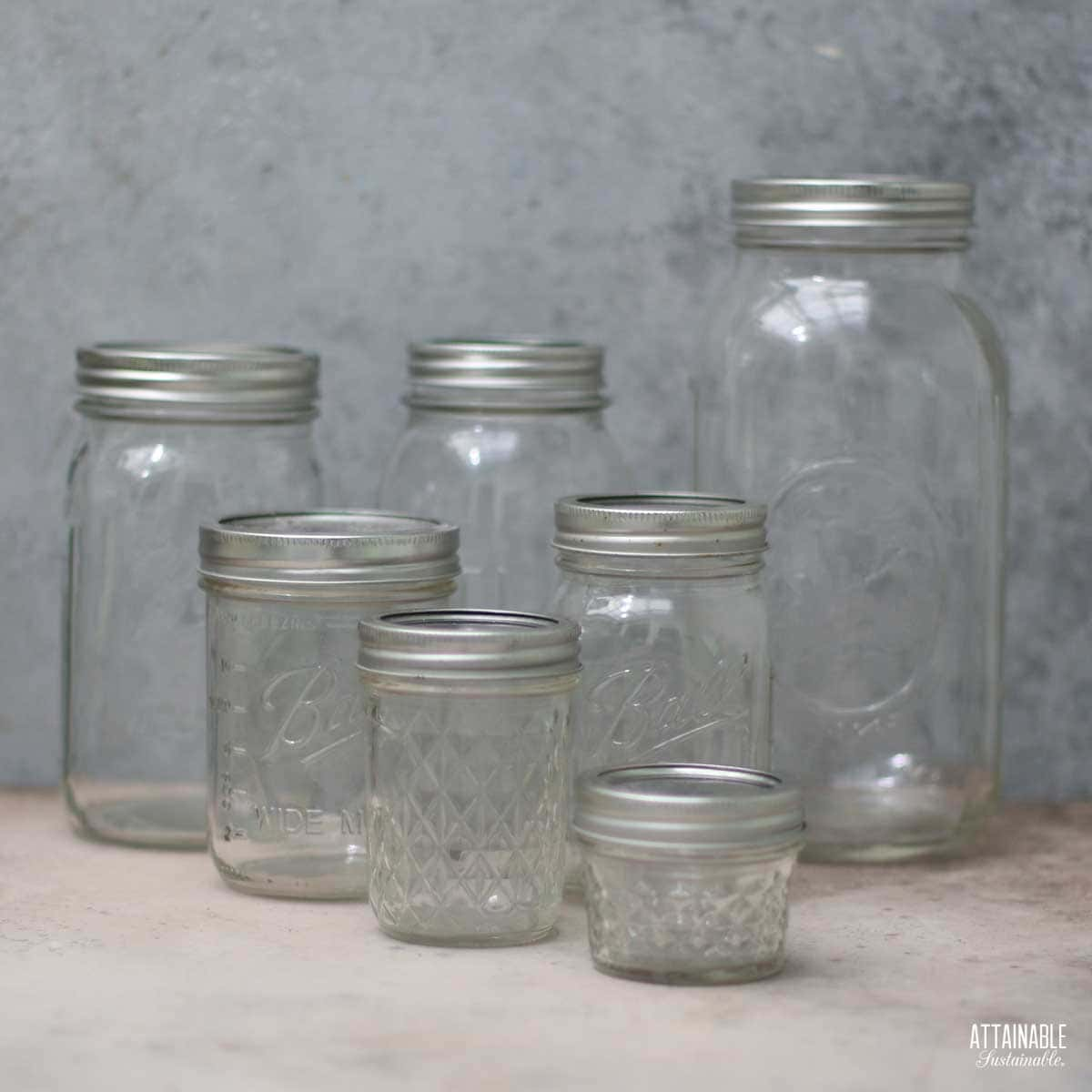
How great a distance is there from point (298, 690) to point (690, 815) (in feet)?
0.90

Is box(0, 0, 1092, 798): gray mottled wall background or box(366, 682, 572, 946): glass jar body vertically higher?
box(0, 0, 1092, 798): gray mottled wall background

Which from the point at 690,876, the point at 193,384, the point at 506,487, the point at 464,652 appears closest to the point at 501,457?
the point at 506,487

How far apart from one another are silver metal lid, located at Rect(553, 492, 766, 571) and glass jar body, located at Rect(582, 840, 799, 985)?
190mm

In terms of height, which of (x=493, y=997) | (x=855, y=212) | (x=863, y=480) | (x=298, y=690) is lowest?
(x=493, y=997)

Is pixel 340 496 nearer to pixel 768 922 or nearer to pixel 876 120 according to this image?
pixel 876 120

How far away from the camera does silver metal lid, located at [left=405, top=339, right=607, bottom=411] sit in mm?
1342

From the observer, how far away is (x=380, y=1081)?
0.89m

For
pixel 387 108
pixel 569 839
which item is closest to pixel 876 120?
pixel 387 108

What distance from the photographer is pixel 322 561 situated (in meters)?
1.15

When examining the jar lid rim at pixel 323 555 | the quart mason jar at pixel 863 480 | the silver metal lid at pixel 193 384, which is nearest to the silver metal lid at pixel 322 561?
the jar lid rim at pixel 323 555

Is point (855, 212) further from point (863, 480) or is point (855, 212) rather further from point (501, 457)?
point (501, 457)

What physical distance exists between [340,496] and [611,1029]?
638 millimetres

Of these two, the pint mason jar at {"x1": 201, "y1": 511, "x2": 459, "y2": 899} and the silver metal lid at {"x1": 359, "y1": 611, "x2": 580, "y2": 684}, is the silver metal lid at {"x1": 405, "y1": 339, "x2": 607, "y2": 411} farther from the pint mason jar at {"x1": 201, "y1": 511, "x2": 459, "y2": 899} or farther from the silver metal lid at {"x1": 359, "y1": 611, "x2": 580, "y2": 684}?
the silver metal lid at {"x1": 359, "y1": 611, "x2": 580, "y2": 684}

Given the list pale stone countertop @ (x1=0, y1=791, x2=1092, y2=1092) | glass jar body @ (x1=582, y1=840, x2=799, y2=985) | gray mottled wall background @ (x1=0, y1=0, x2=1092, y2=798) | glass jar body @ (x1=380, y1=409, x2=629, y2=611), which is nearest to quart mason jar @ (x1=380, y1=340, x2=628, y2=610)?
glass jar body @ (x1=380, y1=409, x2=629, y2=611)
